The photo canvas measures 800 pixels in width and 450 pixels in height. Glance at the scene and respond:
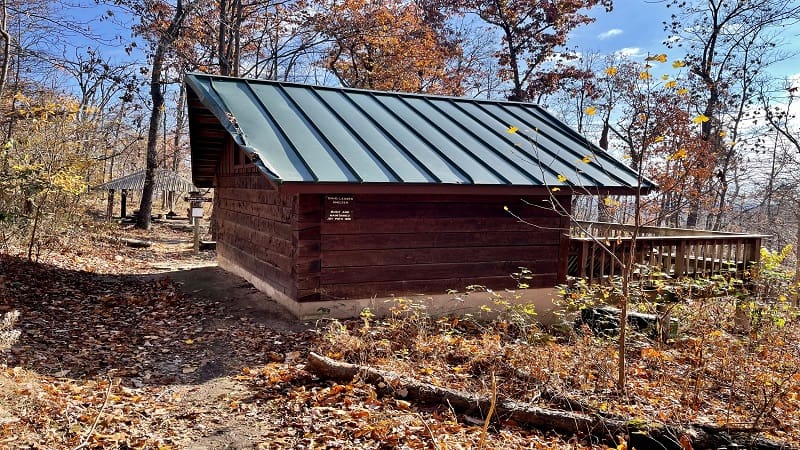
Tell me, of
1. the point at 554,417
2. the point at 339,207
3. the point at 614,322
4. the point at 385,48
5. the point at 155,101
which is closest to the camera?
the point at 554,417

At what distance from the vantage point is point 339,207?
8.08 metres

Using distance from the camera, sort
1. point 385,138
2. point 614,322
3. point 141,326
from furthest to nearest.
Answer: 1. point 385,138
2. point 141,326
3. point 614,322

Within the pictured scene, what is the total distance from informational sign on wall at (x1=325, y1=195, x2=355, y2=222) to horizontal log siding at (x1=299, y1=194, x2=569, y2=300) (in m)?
0.08

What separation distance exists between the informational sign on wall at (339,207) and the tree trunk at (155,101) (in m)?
15.6

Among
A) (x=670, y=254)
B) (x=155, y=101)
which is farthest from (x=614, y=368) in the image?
(x=155, y=101)

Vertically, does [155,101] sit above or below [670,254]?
above

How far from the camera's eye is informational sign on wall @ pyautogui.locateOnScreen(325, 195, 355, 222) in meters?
8.02

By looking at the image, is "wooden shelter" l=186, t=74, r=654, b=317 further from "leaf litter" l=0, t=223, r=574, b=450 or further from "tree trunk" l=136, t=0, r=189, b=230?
"tree trunk" l=136, t=0, r=189, b=230

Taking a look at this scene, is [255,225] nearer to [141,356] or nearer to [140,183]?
[141,356]

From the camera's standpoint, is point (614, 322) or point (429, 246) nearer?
point (614, 322)

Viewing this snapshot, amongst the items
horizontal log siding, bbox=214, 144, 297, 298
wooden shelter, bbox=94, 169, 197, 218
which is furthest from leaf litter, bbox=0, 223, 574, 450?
wooden shelter, bbox=94, 169, 197, 218

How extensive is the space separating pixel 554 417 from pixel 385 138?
568cm

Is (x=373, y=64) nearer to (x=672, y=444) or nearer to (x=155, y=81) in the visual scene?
(x=155, y=81)

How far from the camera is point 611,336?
7.68m
